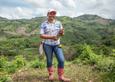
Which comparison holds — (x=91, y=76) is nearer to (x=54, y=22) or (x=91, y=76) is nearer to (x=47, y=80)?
(x=47, y=80)

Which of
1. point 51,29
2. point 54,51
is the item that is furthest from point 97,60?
point 51,29

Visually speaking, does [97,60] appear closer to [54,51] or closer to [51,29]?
[54,51]

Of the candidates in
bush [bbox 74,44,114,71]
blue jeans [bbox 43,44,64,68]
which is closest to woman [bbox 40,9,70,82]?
blue jeans [bbox 43,44,64,68]

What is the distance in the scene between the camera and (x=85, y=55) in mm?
A: 16094

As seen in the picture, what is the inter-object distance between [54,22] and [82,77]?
229 centimetres

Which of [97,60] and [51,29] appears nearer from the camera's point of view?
[51,29]

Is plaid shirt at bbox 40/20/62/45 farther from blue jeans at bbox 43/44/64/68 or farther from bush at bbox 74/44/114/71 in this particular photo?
bush at bbox 74/44/114/71

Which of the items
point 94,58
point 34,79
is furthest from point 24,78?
point 94,58

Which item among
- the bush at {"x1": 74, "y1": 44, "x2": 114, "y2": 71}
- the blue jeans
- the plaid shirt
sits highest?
the plaid shirt

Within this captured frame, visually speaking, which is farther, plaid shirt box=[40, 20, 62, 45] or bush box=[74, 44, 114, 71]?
bush box=[74, 44, 114, 71]

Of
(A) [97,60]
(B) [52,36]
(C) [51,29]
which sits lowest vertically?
(A) [97,60]

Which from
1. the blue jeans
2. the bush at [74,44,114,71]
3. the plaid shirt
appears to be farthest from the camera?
the bush at [74,44,114,71]

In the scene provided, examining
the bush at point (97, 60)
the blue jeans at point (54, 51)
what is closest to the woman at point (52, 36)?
the blue jeans at point (54, 51)

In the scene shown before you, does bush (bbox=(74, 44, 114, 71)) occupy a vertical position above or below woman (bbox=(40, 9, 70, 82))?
below
